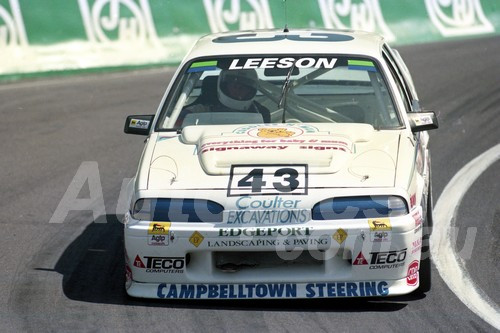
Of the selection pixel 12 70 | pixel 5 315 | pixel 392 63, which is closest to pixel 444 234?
pixel 392 63

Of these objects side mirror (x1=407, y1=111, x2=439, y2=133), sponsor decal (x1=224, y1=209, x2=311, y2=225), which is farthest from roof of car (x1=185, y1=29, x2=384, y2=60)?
sponsor decal (x1=224, y1=209, x2=311, y2=225)

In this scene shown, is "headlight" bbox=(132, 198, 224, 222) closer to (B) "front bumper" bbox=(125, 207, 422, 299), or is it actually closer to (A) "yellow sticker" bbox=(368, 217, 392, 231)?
(B) "front bumper" bbox=(125, 207, 422, 299)

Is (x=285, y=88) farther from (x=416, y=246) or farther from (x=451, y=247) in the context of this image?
(x=416, y=246)

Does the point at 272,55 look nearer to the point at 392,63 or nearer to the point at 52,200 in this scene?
the point at 392,63

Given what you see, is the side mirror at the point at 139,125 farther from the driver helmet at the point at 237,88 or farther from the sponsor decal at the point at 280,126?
the sponsor decal at the point at 280,126

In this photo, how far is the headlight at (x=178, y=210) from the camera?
566cm

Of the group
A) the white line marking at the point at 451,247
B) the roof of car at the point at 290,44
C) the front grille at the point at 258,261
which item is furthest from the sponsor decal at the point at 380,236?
the roof of car at the point at 290,44

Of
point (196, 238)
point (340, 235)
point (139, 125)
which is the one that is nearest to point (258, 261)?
point (196, 238)

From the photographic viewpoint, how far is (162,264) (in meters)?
5.71

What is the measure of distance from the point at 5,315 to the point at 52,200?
301 cm

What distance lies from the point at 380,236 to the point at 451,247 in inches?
63.6

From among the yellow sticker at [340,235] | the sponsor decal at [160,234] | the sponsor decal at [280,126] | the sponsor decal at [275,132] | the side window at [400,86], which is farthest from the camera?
the side window at [400,86]

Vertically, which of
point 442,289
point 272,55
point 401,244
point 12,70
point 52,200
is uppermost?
point 272,55

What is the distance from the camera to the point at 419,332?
5.31m
